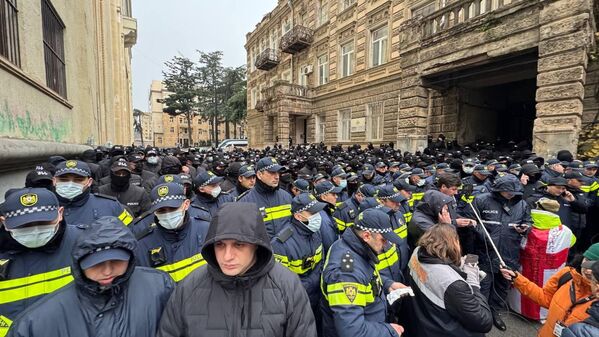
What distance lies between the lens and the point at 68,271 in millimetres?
1955

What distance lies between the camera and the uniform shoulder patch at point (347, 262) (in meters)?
1.94

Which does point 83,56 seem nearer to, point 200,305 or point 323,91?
point 200,305

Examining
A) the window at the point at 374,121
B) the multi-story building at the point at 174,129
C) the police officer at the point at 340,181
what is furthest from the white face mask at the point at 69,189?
the multi-story building at the point at 174,129

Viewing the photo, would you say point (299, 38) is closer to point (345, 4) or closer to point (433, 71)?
point (345, 4)

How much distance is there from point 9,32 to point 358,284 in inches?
258

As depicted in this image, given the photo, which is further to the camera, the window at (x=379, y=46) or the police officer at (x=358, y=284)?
the window at (x=379, y=46)

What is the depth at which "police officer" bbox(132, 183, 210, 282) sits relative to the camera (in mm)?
2262

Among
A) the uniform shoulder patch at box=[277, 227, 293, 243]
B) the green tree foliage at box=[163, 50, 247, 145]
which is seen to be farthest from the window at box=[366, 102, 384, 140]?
the green tree foliage at box=[163, 50, 247, 145]

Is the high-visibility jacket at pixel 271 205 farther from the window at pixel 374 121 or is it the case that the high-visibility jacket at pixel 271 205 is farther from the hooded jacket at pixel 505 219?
the window at pixel 374 121

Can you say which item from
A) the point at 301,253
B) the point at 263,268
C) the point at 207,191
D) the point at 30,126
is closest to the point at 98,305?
the point at 263,268

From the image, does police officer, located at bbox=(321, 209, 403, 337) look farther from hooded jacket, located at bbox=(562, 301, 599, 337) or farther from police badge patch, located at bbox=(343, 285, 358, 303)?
hooded jacket, located at bbox=(562, 301, 599, 337)

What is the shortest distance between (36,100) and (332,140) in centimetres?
1647

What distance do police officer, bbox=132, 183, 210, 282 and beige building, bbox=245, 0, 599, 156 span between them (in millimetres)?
10011

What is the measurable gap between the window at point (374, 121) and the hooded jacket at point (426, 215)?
44.9 feet
